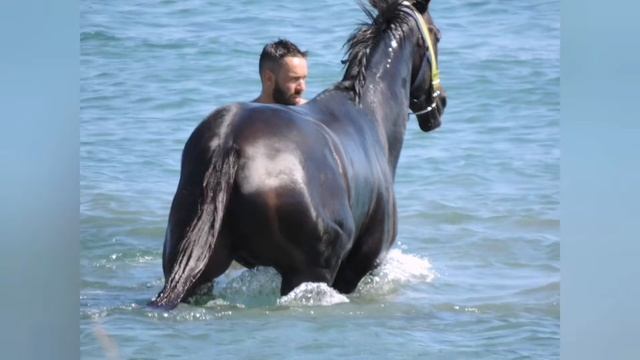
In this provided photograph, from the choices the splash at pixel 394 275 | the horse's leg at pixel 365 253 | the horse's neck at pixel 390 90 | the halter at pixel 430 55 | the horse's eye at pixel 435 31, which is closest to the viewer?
the horse's leg at pixel 365 253

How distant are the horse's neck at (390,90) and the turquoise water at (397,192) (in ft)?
1.36

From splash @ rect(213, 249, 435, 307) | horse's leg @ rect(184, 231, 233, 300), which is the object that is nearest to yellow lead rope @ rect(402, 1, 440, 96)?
splash @ rect(213, 249, 435, 307)

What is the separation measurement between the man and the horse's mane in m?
0.14

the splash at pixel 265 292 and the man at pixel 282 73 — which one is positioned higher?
the man at pixel 282 73

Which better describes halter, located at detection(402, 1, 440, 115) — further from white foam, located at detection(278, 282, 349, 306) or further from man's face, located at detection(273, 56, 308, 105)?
white foam, located at detection(278, 282, 349, 306)

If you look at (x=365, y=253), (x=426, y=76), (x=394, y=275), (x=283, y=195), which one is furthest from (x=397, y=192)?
(x=283, y=195)

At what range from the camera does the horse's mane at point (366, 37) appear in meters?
5.50

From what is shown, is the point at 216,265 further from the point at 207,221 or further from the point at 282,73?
the point at 282,73

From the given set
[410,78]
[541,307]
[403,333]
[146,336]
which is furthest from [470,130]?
Result: [146,336]

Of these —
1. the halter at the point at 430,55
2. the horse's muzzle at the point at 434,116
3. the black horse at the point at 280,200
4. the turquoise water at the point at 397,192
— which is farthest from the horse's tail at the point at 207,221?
the horse's muzzle at the point at 434,116

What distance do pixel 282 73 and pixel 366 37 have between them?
1.22ft

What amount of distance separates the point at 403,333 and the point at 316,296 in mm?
316

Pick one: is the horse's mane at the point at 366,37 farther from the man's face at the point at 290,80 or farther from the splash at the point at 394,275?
the splash at the point at 394,275

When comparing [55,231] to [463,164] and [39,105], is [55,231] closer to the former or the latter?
[39,105]
